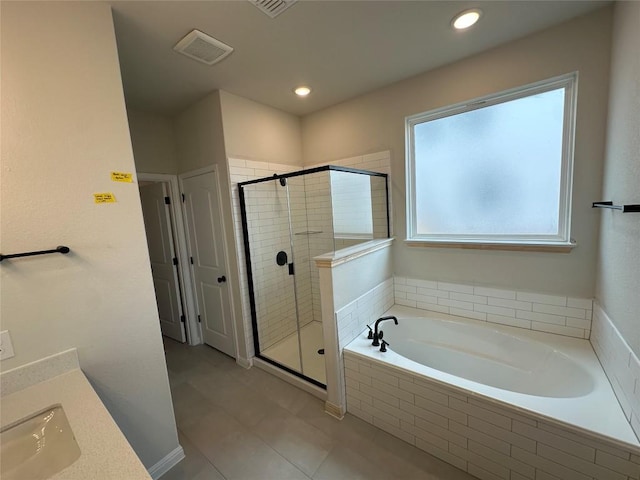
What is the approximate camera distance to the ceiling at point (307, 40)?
4.87 feet

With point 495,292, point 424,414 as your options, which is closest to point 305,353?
point 424,414

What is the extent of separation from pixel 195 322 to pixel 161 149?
6.63 feet

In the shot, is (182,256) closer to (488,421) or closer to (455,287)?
(455,287)

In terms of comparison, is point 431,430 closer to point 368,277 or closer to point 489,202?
point 368,277

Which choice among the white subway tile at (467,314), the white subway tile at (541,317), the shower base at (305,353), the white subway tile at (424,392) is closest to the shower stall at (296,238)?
the shower base at (305,353)

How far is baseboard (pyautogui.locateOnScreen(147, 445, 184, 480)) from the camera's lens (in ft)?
5.22

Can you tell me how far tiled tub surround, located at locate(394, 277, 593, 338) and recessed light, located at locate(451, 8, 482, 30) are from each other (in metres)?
1.95

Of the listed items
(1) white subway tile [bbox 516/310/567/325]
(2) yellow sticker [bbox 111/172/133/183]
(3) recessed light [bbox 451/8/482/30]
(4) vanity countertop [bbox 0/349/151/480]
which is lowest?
(1) white subway tile [bbox 516/310/567/325]

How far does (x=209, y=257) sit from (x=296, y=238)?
970 mm

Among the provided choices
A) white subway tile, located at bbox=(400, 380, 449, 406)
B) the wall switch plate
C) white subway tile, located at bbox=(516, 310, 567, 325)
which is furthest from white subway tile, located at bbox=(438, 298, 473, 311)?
the wall switch plate

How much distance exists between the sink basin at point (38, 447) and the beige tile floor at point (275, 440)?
96 centimetres

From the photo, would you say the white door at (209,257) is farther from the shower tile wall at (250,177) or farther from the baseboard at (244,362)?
the shower tile wall at (250,177)

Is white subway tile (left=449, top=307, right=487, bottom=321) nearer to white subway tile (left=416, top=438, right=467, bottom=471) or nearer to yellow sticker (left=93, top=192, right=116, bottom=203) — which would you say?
white subway tile (left=416, top=438, right=467, bottom=471)

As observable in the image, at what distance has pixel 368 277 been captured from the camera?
229 centimetres
